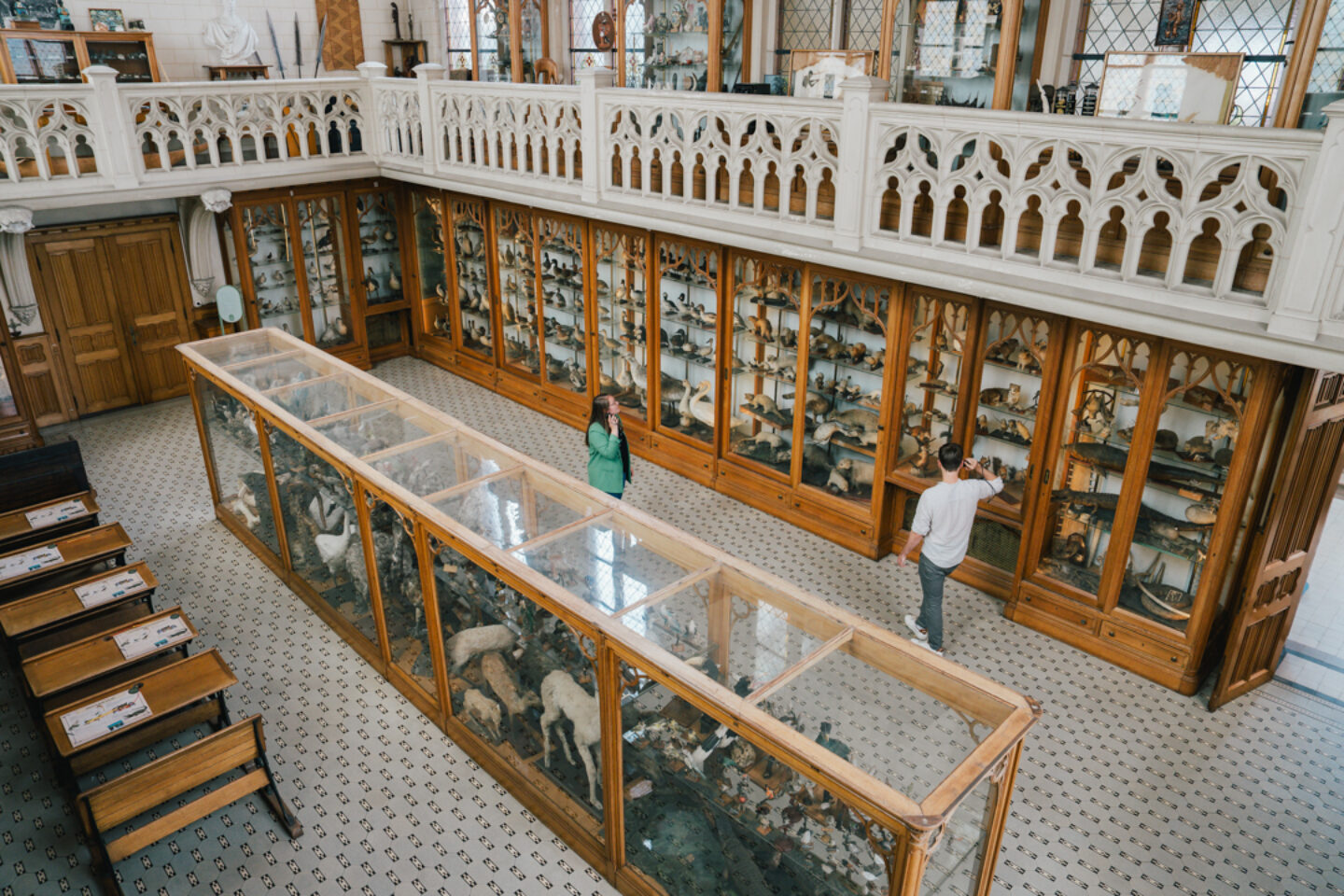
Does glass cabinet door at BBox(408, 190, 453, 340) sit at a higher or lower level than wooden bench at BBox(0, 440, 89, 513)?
higher

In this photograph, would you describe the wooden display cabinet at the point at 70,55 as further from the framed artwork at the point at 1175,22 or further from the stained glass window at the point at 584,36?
the framed artwork at the point at 1175,22

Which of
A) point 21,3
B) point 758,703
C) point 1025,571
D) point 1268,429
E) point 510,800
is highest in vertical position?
point 21,3

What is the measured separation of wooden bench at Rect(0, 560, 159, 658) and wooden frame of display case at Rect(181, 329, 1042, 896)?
54.6 inches

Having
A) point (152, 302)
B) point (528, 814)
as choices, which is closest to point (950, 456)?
point (528, 814)

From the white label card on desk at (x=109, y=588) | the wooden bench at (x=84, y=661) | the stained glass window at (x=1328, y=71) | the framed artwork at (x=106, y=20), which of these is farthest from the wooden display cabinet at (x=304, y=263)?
the stained glass window at (x=1328, y=71)

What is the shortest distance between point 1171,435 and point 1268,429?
2.08 feet

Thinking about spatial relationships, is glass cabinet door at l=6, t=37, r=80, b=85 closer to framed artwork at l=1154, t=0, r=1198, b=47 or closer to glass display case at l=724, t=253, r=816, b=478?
glass display case at l=724, t=253, r=816, b=478

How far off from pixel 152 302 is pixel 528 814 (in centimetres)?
990

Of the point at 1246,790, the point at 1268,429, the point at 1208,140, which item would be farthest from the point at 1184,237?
the point at 1246,790

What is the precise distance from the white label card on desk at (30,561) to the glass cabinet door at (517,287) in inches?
238

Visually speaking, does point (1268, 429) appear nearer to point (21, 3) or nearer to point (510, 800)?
point (510, 800)

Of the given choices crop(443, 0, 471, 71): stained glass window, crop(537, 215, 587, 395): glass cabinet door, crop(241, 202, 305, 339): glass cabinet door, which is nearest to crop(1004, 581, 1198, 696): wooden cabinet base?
crop(537, 215, 587, 395): glass cabinet door

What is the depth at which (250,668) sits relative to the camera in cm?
734

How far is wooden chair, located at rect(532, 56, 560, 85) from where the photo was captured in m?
14.2
